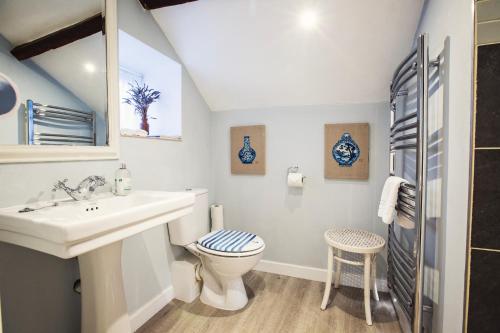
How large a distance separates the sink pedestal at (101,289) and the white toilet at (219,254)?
0.65 metres

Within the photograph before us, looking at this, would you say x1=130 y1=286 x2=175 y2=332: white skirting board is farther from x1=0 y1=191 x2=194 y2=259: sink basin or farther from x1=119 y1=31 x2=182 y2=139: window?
x1=119 y1=31 x2=182 y2=139: window

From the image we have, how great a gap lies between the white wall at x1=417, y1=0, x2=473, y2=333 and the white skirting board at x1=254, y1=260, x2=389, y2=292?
1.01 meters

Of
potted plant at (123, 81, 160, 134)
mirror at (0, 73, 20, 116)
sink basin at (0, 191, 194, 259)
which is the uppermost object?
potted plant at (123, 81, 160, 134)

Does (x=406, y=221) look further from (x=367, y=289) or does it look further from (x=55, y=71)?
(x=55, y=71)

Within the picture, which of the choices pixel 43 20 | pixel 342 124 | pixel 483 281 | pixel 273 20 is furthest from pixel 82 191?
pixel 342 124

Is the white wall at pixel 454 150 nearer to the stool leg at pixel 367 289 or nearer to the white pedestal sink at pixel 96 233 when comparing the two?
the stool leg at pixel 367 289

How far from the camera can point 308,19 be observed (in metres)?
1.72

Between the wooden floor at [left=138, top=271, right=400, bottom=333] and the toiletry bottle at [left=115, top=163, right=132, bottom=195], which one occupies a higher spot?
the toiletry bottle at [left=115, top=163, right=132, bottom=195]

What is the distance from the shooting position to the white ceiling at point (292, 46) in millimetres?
1644

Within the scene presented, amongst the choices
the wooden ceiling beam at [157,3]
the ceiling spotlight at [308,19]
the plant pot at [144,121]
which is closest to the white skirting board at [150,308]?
the plant pot at [144,121]

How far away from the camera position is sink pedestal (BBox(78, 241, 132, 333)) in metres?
1.20

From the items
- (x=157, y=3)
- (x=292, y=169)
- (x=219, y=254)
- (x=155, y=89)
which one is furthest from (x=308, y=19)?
(x=219, y=254)

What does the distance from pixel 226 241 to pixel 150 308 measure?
703 mm

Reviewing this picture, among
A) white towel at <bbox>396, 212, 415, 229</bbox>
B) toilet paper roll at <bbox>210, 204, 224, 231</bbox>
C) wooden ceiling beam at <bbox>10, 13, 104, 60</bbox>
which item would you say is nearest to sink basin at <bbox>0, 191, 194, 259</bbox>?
wooden ceiling beam at <bbox>10, 13, 104, 60</bbox>
